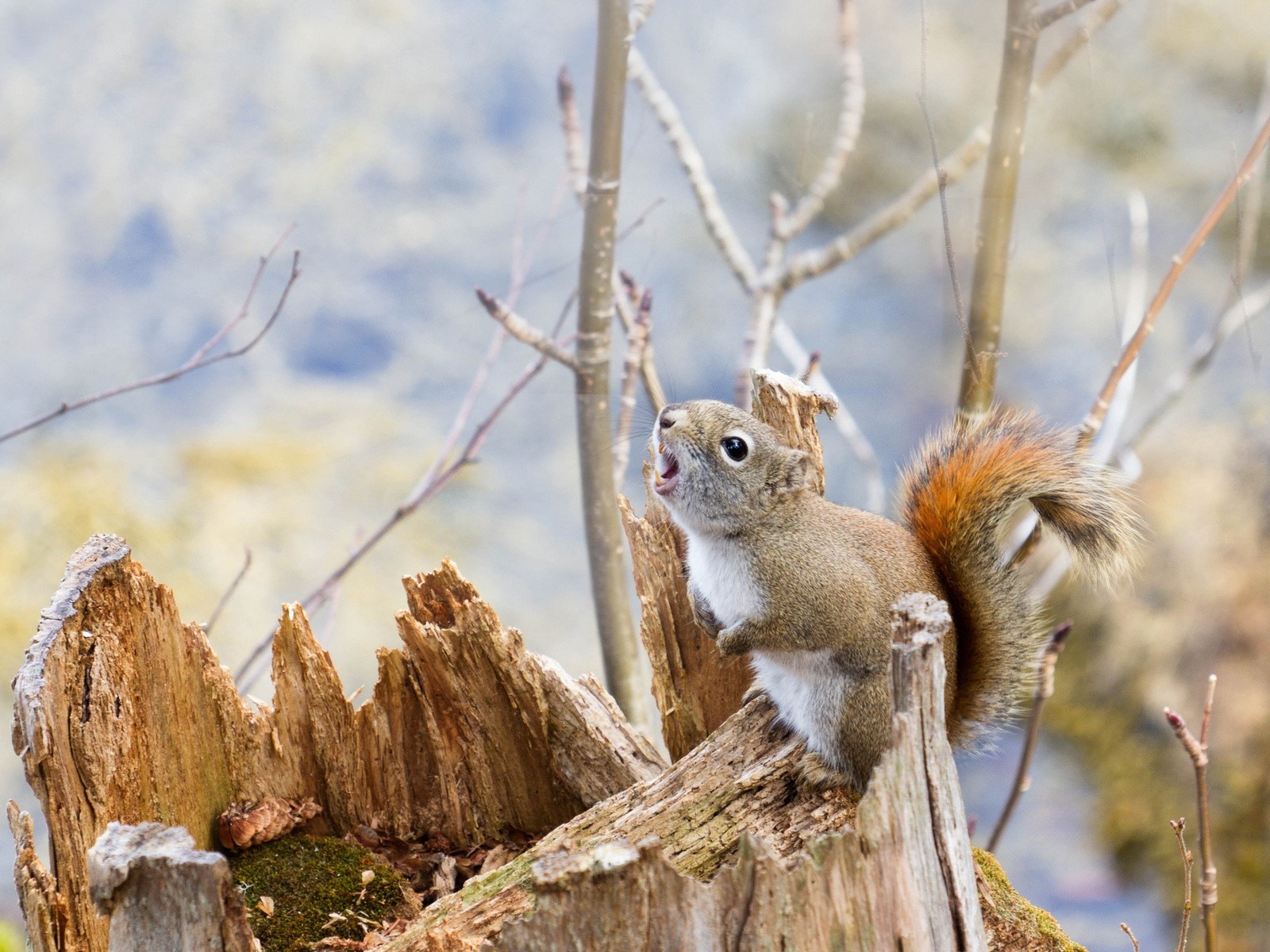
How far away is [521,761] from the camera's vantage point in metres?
1.44

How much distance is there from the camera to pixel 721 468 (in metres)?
1.35

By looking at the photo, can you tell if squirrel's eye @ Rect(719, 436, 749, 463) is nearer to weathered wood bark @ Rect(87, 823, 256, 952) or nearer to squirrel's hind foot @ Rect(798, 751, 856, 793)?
squirrel's hind foot @ Rect(798, 751, 856, 793)

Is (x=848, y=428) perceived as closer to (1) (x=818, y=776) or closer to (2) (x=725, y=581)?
(2) (x=725, y=581)

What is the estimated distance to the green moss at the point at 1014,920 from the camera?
44.8 inches

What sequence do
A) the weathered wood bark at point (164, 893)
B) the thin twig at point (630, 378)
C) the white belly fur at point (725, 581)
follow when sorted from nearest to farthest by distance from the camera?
the weathered wood bark at point (164, 893), the white belly fur at point (725, 581), the thin twig at point (630, 378)

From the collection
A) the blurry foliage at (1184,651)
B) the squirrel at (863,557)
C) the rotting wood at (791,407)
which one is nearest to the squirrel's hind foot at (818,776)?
the squirrel at (863,557)

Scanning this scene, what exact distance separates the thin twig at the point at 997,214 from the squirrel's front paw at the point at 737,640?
1.54ft

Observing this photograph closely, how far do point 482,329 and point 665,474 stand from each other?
4.59 feet

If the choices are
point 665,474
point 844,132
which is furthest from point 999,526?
point 844,132

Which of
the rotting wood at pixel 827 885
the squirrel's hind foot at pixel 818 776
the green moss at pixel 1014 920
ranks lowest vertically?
the green moss at pixel 1014 920

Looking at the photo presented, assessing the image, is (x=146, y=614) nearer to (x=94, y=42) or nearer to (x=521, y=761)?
(x=521, y=761)

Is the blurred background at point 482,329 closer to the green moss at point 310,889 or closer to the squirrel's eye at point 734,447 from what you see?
the squirrel's eye at point 734,447

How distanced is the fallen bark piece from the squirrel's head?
1.96 feet

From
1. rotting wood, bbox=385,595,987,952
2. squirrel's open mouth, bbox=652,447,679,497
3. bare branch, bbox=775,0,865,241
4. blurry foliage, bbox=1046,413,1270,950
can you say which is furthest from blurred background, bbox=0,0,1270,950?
rotting wood, bbox=385,595,987,952
